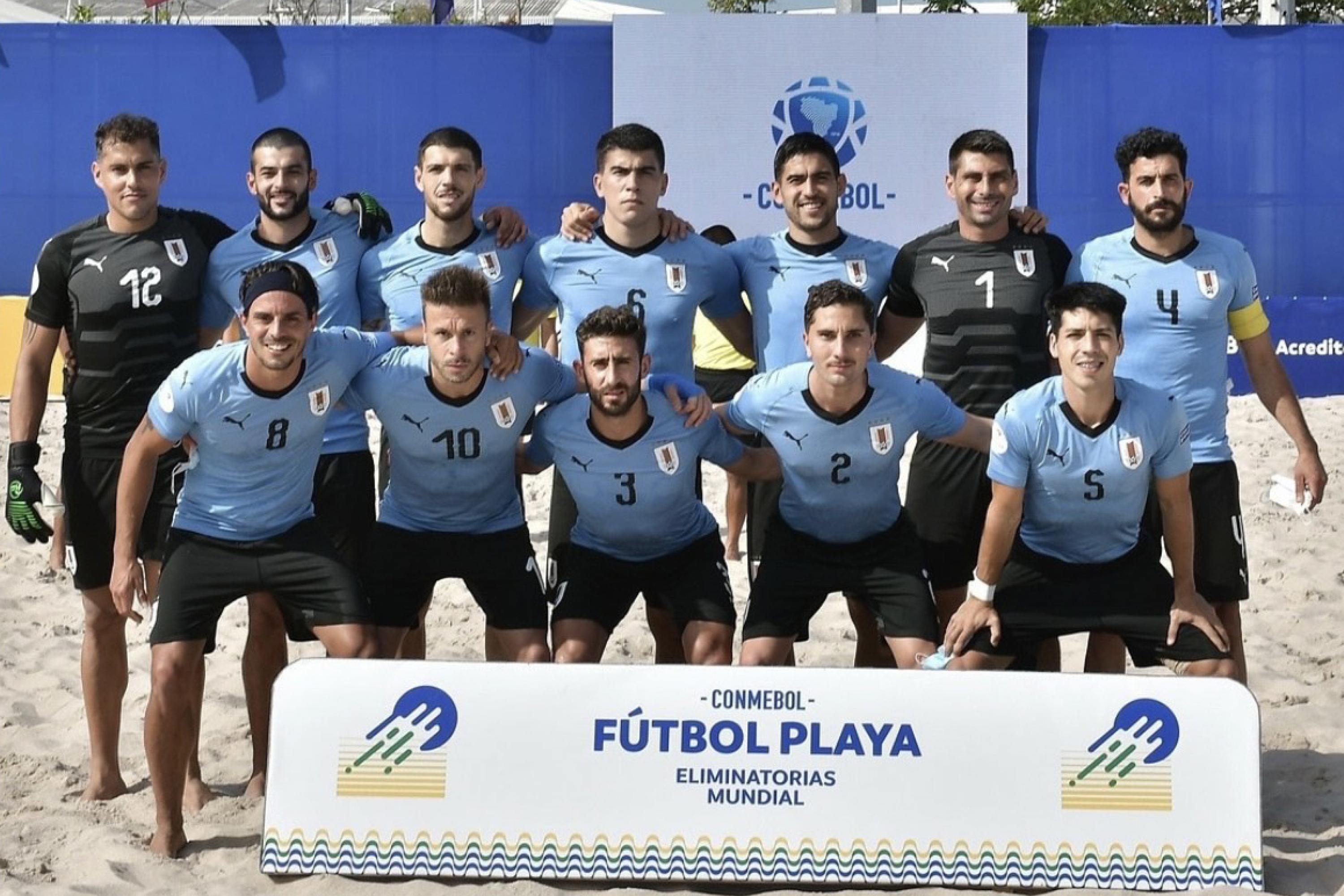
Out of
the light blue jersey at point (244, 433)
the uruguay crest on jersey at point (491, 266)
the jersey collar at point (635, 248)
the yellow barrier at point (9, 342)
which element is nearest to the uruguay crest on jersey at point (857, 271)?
the jersey collar at point (635, 248)

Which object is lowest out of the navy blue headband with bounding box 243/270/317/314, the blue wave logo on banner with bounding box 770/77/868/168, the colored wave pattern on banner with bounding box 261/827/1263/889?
the colored wave pattern on banner with bounding box 261/827/1263/889

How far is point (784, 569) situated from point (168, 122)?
821cm

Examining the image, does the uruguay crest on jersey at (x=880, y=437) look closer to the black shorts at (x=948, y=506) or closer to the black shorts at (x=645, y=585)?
the black shorts at (x=948, y=506)

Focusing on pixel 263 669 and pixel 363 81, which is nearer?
pixel 263 669

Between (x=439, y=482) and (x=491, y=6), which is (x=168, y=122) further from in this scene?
(x=491, y=6)

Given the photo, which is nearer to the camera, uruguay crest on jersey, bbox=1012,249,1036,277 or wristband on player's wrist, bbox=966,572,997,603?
wristband on player's wrist, bbox=966,572,997,603

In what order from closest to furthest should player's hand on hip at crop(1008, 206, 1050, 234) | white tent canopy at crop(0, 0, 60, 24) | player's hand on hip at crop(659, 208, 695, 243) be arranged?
player's hand on hip at crop(1008, 206, 1050, 234) < player's hand on hip at crop(659, 208, 695, 243) < white tent canopy at crop(0, 0, 60, 24)

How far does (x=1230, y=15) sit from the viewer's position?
75.2ft

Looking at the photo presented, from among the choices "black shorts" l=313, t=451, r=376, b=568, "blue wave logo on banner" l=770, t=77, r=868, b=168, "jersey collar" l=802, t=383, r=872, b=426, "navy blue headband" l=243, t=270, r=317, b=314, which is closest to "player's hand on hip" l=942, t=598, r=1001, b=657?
"jersey collar" l=802, t=383, r=872, b=426

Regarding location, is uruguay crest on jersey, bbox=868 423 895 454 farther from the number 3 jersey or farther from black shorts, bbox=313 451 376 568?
the number 3 jersey

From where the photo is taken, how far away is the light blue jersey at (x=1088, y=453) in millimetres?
4488

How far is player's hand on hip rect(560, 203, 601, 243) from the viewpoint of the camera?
5312mm

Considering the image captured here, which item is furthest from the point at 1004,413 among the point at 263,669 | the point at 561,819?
the point at 263,669

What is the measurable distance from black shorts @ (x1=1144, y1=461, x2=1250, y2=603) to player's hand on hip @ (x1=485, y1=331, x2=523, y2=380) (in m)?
2.01
